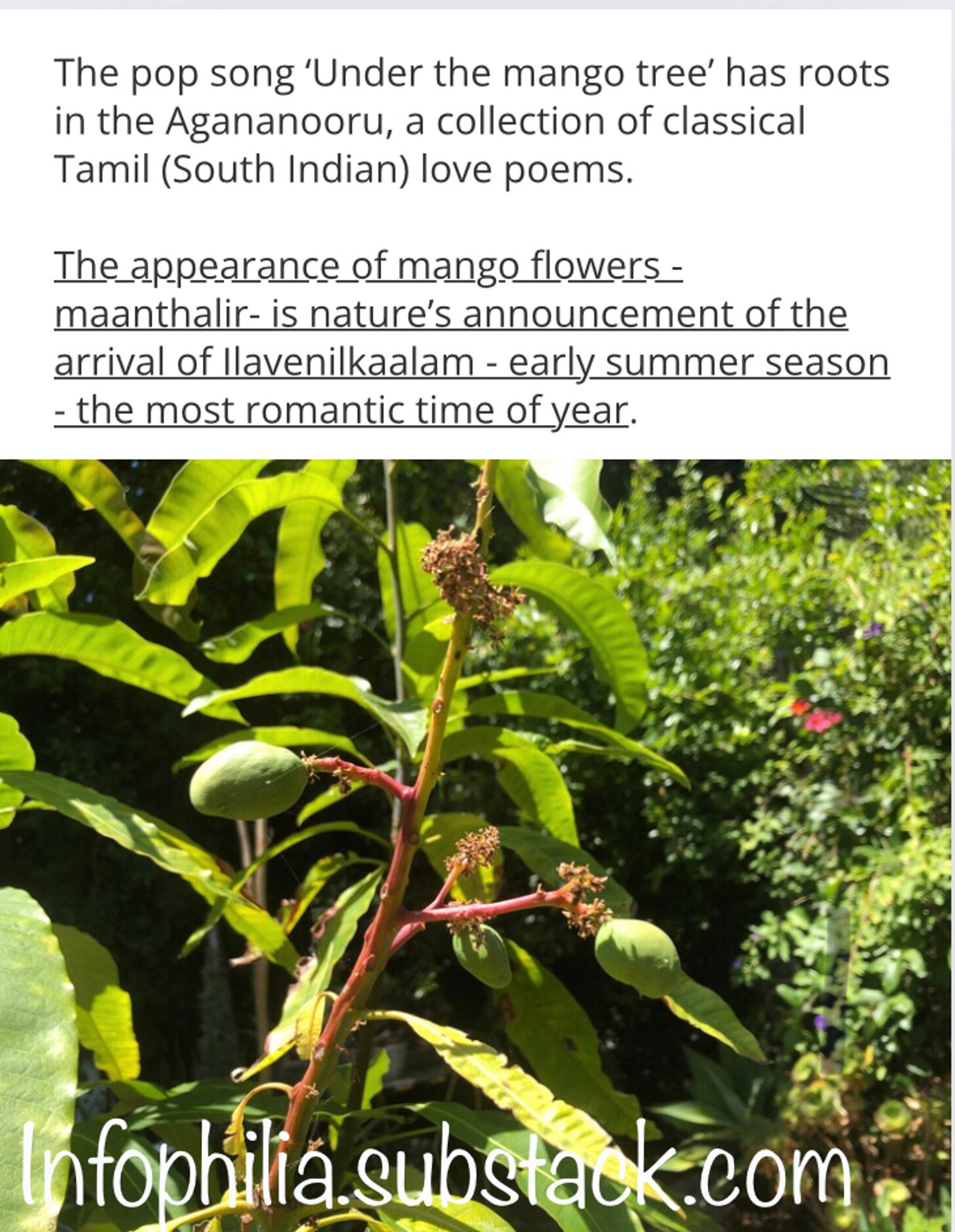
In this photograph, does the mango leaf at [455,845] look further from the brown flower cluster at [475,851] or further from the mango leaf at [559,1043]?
the brown flower cluster at [475,851]

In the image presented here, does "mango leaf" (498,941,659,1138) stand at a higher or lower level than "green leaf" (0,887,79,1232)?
lower

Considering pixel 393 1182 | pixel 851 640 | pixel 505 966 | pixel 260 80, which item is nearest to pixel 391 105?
pixel 260 80

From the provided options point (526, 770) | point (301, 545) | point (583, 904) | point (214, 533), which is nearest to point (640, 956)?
point (583, 904)

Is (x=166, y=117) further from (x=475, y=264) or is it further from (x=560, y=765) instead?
(x=560, y=765)

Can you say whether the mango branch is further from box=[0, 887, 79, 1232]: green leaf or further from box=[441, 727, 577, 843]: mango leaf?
box=[441, 727, 577, 843]: mango leaf

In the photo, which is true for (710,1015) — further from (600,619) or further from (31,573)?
(31,573)

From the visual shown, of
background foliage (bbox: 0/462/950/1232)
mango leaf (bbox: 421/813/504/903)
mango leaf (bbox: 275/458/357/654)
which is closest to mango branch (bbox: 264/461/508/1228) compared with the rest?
mango leaf (bbox: 421/813/504/903)
